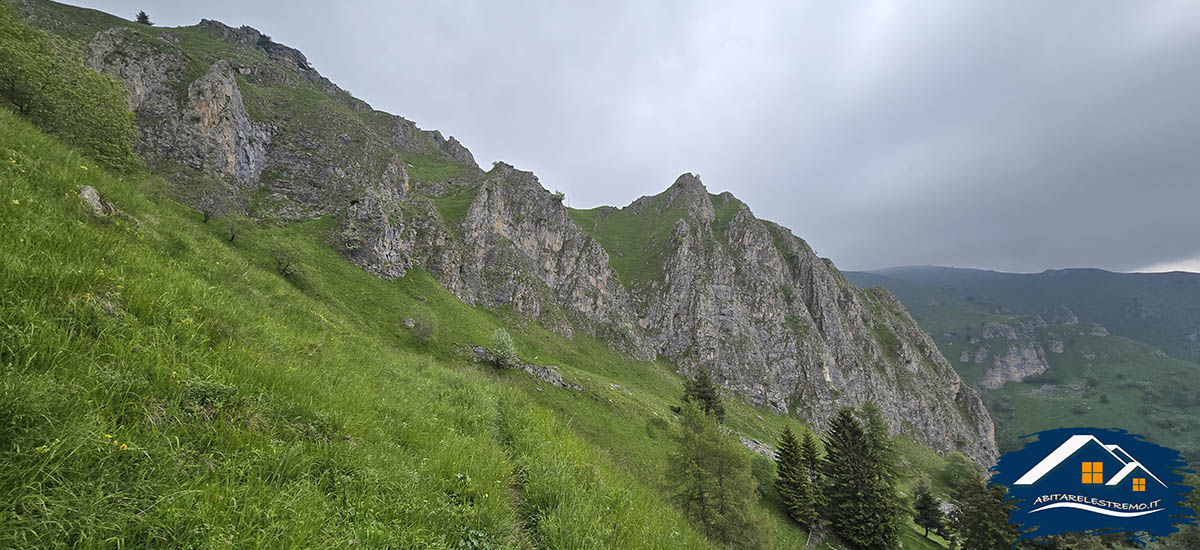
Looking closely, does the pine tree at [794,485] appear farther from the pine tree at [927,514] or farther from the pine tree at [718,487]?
the pine tree at [927,514]

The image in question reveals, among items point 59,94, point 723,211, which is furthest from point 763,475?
point 723,211

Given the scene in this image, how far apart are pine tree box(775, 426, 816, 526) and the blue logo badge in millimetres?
14315

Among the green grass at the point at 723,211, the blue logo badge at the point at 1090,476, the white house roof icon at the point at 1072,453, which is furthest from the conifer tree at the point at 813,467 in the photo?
the green grass at the point at 723,211

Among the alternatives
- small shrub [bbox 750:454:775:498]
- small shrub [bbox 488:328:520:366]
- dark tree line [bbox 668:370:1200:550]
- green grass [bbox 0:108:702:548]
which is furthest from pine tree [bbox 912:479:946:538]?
green grass [bbox 0:108:702:548]

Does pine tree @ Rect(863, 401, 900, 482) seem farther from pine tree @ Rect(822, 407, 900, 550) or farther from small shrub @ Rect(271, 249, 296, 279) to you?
small shrub @ Rect(271, 249, 296, 279)

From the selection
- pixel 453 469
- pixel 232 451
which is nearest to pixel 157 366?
pixel 232 451

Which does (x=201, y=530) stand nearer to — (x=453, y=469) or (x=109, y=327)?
(x=453, y=469)

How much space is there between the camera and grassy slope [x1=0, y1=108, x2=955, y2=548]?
8.67ft

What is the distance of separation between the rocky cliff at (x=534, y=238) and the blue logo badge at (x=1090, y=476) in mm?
58569

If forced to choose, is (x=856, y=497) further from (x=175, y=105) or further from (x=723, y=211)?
(x=723, y=211)

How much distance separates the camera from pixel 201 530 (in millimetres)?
2635

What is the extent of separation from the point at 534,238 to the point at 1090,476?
83.1 metres

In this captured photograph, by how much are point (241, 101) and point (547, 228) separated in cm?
5702

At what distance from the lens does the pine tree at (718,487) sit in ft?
66.2
